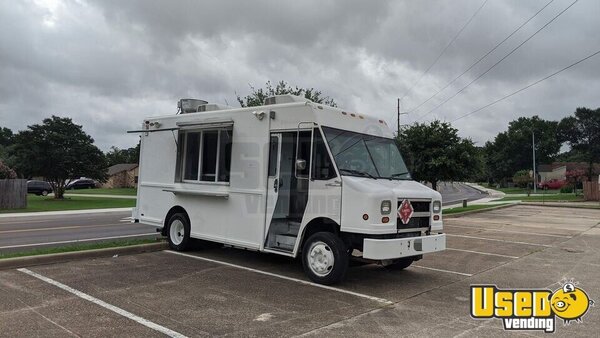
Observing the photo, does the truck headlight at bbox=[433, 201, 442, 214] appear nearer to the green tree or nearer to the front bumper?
the front bumper

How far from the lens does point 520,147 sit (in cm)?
10450

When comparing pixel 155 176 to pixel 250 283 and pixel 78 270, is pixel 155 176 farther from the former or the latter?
pixel 250 283

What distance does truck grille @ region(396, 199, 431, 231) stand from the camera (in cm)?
729

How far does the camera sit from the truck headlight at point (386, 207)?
6.80 metres

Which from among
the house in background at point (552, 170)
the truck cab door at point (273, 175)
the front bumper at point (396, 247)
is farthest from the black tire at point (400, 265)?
the house in background at point (552, 170)

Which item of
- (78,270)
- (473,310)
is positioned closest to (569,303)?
(473,310)

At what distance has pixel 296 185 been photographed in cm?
794

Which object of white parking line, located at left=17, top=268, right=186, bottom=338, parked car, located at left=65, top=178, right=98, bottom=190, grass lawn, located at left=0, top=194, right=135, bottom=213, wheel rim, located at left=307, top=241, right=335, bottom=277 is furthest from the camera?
parked car, located at left=65, top=178, right=98, bottom=190

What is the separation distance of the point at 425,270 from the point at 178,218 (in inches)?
203

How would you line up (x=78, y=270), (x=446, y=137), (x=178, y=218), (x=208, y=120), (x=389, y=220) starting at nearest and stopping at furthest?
(x=389, y=220), (x=78, y=270), (x=208, y=120), (x=178, y=218), (x=446, y=137)

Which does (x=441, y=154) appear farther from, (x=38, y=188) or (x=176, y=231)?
(x=38, y=188)

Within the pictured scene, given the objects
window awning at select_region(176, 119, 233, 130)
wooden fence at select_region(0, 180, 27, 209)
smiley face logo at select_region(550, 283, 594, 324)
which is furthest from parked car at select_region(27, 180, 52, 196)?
smiley face logo at select_region(550, 283, 594, 324)

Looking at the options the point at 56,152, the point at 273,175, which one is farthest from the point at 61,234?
the point at 56,152

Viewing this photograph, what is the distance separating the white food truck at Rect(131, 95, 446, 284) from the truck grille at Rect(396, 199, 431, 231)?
0.06 feet
